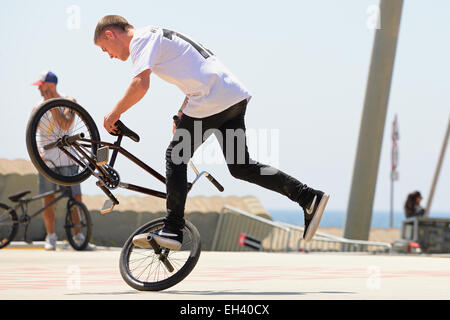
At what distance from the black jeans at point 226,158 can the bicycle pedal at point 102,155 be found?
47cm

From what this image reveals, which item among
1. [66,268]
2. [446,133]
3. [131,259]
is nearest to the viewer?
[131,259]

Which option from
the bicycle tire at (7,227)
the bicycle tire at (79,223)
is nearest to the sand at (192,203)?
the bicycle tire at (7,227)

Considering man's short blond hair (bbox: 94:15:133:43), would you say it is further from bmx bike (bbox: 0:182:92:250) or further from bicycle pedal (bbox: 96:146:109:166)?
bmx bike (bbox: 0:182:92:250)

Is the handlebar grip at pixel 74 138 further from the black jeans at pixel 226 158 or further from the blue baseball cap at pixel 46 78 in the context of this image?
the blue baseball cap at pixel 46 78

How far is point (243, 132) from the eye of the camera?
467 cm

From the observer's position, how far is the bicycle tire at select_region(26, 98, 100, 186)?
494 cm

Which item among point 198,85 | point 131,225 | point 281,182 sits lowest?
point 131,225

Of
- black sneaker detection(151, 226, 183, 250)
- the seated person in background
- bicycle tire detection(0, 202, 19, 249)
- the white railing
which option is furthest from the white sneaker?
the seated person in background

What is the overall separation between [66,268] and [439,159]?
985 cm

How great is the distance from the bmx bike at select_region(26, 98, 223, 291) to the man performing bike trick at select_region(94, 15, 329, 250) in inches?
6.0

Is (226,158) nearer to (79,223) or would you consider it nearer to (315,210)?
(315,210)
